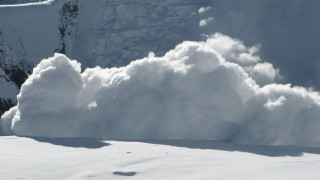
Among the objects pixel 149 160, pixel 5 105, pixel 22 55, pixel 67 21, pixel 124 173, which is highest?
pixel 67 21

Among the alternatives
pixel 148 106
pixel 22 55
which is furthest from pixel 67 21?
pixel 148 106

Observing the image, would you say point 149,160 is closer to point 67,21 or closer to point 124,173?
point 124,173

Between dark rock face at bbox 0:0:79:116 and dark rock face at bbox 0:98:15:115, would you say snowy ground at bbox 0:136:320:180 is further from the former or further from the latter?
dark rock face at bbox 0:0:79:116

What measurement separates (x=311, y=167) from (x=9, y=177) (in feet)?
35.3

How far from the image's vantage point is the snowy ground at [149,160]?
26.0 meters

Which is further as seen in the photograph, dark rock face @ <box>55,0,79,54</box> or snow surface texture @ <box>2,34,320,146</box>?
dark rock face @ <box>55,0,79,54</box>

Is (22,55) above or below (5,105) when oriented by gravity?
above

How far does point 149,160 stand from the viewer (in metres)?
28.7

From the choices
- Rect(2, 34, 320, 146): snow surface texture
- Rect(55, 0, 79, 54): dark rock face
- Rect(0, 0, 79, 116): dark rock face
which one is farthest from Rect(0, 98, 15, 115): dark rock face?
Rect(2, 34, 320, 146): snow surface texture

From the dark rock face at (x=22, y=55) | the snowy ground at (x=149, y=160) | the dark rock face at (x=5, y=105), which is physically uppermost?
the dark rock face at (x=22, y=55)

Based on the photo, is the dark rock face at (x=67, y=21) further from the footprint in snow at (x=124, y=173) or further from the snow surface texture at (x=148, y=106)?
the footprint in snow at (x=124, y=173)

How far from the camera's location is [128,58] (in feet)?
348

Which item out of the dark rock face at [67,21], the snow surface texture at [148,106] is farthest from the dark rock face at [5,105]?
the snow surface texture at [148,106]

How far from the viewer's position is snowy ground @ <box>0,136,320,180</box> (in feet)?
85.3
